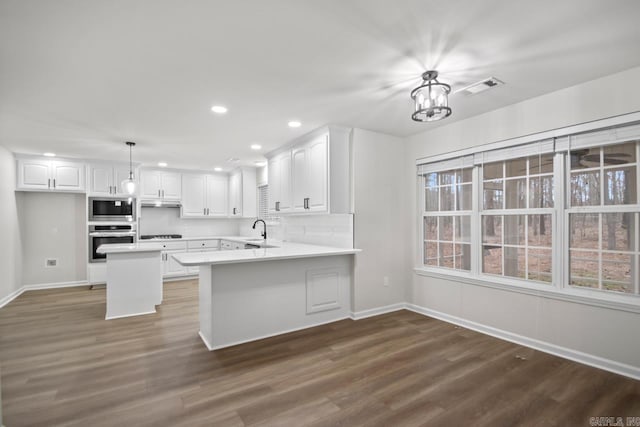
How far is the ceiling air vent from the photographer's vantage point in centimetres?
252

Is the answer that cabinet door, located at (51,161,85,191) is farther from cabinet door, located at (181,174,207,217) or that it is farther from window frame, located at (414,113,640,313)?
window frame, located at (414,113,640,313)

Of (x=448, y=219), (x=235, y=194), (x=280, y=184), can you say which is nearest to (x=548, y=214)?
(x=448, y=219)

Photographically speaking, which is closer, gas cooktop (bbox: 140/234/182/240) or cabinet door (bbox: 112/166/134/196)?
cabinet door (bbox: 112/166/134/196)

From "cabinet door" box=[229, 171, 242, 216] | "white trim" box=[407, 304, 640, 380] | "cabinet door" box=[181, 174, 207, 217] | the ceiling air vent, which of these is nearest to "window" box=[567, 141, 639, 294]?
"white trim" box=[407, 304, 640, 380]

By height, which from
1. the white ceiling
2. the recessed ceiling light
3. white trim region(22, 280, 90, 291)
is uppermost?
the white ceiling

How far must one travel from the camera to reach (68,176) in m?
5.64

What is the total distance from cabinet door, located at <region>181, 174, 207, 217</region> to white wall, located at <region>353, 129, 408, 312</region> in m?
4.41

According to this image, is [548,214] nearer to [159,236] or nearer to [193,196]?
[193,196]

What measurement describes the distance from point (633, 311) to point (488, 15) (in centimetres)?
251

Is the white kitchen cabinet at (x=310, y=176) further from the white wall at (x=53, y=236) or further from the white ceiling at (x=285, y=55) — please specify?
the white wall at (x=53, y=236)

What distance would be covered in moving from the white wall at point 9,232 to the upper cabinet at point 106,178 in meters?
1.06

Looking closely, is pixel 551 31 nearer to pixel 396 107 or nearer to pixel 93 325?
pixel 396 107

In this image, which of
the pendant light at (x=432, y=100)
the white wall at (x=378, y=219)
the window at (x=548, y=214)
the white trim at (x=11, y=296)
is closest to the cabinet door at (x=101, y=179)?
the white trim at (x=11, y=296)

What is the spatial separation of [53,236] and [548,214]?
7.75 meters
